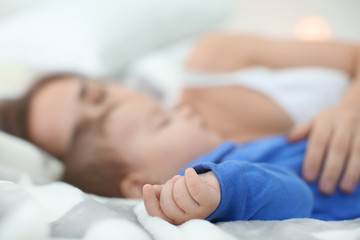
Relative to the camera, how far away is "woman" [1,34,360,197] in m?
0.57

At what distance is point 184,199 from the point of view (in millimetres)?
341

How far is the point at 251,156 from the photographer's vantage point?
0.55 meters

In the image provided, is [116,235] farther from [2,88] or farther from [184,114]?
[2,88]

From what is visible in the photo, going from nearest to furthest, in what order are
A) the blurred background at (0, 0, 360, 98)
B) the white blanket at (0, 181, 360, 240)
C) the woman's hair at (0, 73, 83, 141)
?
the white blanket at (0, 181, 360, 240), the woman's hair at (0, 73, 83, 141), the blurred background at (0, 0, 360, 98)

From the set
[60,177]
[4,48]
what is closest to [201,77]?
[60,177]

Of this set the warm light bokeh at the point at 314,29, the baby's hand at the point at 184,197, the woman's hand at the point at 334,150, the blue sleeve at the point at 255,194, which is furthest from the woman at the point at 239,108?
the warm light bokeh at the point at 314,29

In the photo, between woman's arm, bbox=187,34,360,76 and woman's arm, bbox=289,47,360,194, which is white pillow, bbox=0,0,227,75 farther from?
woman's arm, bbox=289,47,360,194

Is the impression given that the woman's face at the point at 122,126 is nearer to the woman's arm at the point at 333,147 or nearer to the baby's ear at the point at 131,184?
the baby's ear at the point at 131,184

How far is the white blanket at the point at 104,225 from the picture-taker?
0.31 meters

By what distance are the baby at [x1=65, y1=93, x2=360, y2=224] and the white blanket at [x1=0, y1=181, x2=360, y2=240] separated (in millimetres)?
19

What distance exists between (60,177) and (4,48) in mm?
651

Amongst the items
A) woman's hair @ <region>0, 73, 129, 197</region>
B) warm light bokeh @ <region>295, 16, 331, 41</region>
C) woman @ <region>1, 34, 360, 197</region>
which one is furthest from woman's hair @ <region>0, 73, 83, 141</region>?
warm light bokeh @ <region>295, 16, 331, 41</region>

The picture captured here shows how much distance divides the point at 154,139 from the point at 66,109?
21 centimetres

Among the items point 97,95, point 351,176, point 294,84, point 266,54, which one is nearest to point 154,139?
point 97,95
